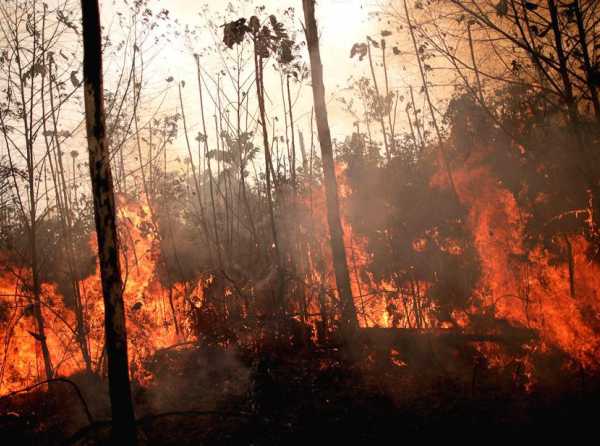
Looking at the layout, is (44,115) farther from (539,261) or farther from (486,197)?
(539,261)

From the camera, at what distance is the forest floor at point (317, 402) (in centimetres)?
475

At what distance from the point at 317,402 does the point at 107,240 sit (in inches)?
157

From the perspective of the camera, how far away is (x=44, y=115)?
21.7ft

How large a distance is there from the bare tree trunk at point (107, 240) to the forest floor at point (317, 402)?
31 cm

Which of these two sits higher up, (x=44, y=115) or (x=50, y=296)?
(x=44, y=115)

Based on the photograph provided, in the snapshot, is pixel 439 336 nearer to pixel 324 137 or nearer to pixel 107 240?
pixel 324 137

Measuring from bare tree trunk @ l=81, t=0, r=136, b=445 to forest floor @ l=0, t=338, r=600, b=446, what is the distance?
1.02ft

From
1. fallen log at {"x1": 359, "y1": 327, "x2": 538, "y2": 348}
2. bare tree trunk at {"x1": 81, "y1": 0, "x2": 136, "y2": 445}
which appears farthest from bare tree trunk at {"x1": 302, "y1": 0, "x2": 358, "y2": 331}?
bare tree trunk at {"x1": 81, "y1": 0, "x2": 136, "y2": 445}

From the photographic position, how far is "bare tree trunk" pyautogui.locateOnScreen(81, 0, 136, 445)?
3.74 m

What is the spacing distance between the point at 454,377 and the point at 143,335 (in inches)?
357

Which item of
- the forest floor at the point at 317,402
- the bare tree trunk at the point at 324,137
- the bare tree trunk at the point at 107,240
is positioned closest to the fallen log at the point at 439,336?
the forest floor at the point at 317,402

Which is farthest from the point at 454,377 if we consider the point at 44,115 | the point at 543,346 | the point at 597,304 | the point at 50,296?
the point at 50,296

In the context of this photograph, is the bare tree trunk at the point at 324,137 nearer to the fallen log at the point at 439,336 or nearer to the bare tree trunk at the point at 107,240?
the fallen log at the point at 439,336

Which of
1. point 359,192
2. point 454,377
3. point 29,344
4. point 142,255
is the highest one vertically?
point 359,192
